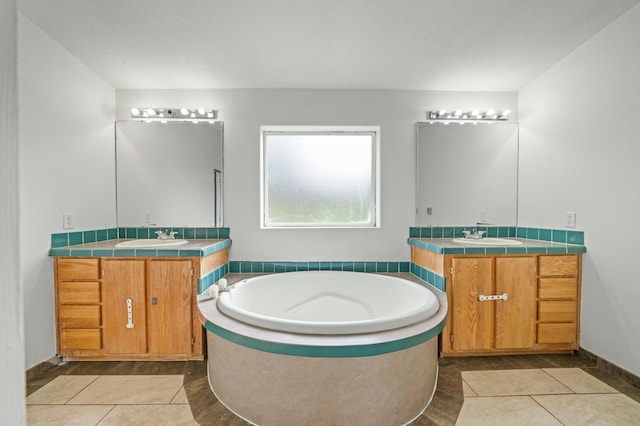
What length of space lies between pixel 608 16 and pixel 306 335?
2.71 meters

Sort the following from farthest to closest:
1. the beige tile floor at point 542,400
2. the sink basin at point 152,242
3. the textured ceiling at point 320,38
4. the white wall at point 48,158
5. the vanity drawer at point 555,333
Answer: the sink basin at point 152,242, the vanity drawer at point 555,333, the white wall at point 48,158, the textured ceiling at point 320,38, the beige tile floor at point 542,400

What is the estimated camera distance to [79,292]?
2219mm

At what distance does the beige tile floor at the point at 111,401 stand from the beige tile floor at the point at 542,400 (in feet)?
5.34

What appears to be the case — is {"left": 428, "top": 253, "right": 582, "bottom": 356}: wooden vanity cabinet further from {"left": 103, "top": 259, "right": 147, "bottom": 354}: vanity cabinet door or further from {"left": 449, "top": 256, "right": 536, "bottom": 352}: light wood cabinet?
{"left": 103, "top": 259, "right": 147, "bottom": 354}: vanity cabinet door

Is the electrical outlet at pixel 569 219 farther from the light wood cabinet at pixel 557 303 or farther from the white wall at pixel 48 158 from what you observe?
the white wall at pixel 48 158

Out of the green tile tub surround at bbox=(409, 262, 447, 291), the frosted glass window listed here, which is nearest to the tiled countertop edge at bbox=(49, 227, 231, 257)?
the frosted glass window

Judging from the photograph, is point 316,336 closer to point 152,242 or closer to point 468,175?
point 152,242

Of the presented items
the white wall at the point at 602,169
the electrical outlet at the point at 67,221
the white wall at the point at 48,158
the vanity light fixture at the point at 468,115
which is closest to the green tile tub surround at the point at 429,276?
the white wall at the point at 602,169

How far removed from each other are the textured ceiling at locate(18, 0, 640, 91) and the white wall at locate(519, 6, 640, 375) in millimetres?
210

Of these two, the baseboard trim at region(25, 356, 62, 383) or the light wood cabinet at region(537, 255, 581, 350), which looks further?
the light wood cabinet at region(537, 255, 581, 350)

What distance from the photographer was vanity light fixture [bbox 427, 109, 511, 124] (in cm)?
286

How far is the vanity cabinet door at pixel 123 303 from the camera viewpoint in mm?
2230

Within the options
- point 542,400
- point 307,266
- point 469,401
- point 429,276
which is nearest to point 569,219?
point 429,276

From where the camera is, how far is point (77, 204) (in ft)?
7.96
